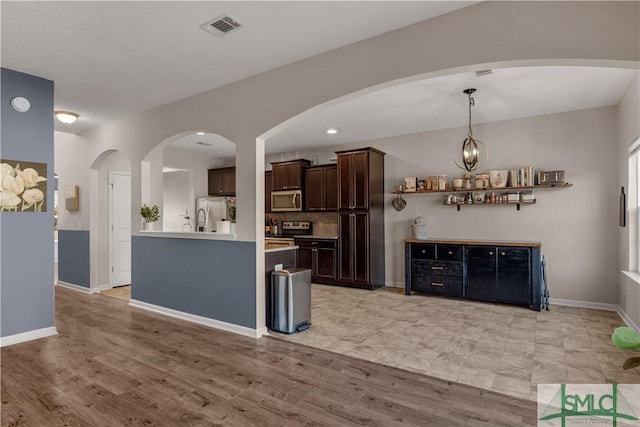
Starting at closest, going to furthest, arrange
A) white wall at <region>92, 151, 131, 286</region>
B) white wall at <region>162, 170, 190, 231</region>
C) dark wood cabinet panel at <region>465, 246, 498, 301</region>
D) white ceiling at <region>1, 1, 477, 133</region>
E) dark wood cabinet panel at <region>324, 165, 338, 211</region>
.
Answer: white ceiling at <region>1, 1, 477, 133</region> → dark wood cabinet panel at <region>465, 246, 498, 301</region> → white wall at <region>92, 151, 131, 286</region> → dark wood cabinet panel at <region>324, 165, 338, 211</region> → white wall at <region>162, 170, 190, 231</region>

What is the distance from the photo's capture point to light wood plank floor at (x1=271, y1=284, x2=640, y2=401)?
9.30ft

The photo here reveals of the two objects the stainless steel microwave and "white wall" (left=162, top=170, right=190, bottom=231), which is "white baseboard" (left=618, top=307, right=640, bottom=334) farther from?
"white wall" (left=162, top=170, right=190, bottom=231)

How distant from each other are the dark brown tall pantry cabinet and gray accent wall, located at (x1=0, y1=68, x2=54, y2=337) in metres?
4.26

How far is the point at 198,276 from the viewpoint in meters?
4.30

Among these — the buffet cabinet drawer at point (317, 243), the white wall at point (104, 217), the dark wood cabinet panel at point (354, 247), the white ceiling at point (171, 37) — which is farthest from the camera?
the buffet cabinet drawer at point (317, 243)

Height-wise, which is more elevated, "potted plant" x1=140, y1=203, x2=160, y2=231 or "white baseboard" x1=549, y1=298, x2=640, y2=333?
"potted plant" x1=140, y1=203, x2=160, y2=231

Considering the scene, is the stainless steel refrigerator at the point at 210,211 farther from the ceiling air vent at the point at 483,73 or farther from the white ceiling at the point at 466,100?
the ceiling air vent at the point at 483,73

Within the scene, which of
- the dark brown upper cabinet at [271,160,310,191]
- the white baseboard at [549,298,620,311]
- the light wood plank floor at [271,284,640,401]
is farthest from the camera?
the dark brown upper cabinet at [271,160,310,191]

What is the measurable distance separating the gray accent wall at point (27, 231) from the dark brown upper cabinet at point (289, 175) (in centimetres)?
420

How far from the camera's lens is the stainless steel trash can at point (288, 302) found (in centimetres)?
382

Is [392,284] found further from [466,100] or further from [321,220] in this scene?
[466,100]

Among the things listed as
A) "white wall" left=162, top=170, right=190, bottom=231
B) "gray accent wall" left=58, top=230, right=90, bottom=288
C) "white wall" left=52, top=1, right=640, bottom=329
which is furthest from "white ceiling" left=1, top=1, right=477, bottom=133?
"white wall" left=162, top=170, right=190, bottom=231

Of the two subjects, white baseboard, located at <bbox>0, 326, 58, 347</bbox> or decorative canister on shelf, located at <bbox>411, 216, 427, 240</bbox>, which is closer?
white baseboard, located at <bbox>0, 326, 58, 347</bbox>

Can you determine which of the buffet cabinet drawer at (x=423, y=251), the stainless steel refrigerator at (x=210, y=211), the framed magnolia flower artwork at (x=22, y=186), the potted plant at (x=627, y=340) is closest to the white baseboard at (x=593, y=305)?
the buffet cabinet drawer at (x=423, y=251)
